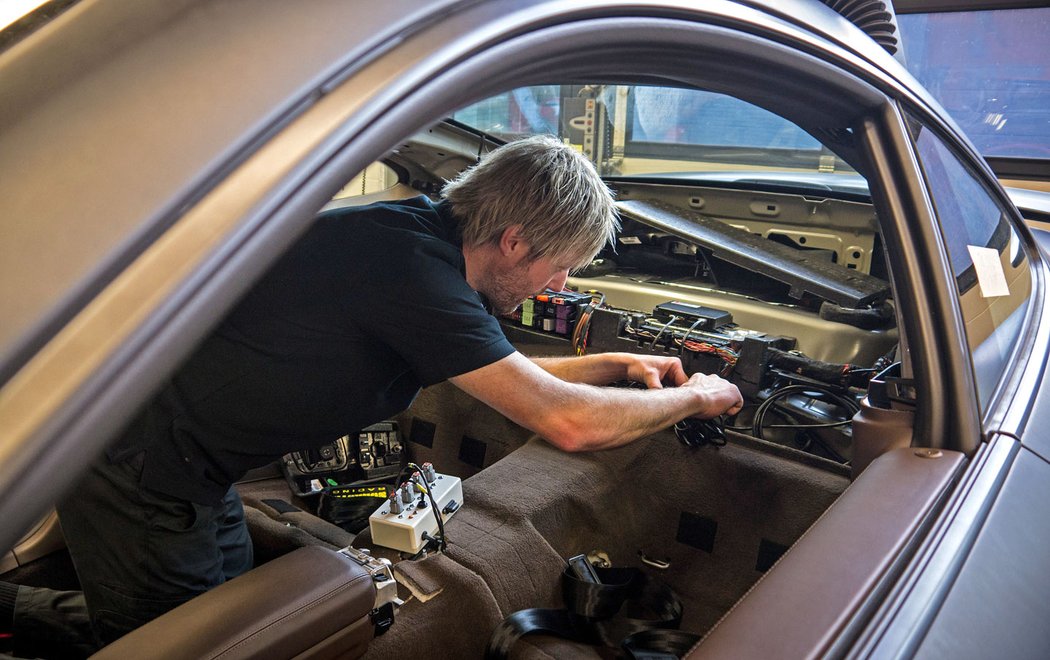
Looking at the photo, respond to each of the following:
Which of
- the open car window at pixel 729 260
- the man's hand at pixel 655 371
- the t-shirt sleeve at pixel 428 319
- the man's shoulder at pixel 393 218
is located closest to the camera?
the t-shirt sleeve at pixel 428 319

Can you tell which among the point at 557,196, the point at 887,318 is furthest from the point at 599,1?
the point at 887,318

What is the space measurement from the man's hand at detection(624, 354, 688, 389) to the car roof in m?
1.38

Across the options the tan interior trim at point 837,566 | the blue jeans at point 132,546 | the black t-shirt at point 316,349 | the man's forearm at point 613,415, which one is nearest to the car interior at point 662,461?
the tan interior trim at point 837,566

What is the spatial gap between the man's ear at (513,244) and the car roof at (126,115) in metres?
1.06

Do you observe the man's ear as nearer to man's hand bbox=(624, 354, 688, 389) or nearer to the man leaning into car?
the man leaning into car

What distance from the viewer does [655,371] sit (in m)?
1.71

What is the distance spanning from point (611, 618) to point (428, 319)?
0.95 m

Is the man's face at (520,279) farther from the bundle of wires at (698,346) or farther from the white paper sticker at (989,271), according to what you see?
the white paper sticker at (989,271)

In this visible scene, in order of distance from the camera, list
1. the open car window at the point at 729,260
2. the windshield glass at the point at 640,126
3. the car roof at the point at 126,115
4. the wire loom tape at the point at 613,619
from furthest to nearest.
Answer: the windshield glass at the point at 640,126
the open car window at the point at 729,260
the wire loom tape at the point at 613,619
the car roof at the point at 126,115

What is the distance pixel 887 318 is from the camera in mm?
1911

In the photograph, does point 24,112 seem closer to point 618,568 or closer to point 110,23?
point 110,23

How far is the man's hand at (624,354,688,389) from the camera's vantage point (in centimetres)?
171

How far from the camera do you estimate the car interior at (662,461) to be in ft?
3.15

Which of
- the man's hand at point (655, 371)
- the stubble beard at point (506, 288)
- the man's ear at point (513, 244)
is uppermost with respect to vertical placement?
the man's ear at point (513, 244)
